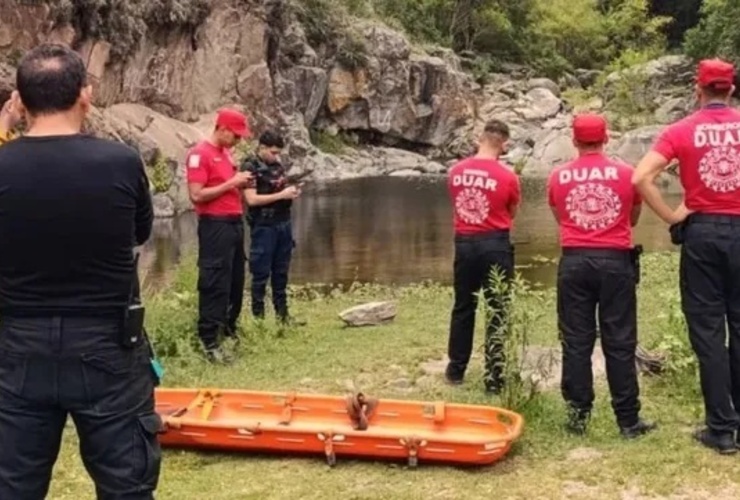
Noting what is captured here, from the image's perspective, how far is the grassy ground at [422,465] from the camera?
465 centimetres

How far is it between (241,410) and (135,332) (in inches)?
102

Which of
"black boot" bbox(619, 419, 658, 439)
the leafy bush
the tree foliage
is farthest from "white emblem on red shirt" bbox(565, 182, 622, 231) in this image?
the tree foliage

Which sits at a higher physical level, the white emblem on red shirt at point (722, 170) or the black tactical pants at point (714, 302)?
the white emblem on red shirt at point (722, 170)

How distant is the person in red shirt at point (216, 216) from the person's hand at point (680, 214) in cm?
344

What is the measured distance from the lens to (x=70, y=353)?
123 inches

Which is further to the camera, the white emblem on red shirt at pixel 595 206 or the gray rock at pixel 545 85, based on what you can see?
the gray rock at pixel 545 85

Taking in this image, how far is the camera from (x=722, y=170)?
4961 mm

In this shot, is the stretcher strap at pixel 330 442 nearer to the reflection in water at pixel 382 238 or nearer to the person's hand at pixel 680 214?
the person's hand at pixel 680 214

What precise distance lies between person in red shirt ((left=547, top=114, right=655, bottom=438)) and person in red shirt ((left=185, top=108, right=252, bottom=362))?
2882 millimetres

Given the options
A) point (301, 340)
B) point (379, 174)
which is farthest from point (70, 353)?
point (379, 174)

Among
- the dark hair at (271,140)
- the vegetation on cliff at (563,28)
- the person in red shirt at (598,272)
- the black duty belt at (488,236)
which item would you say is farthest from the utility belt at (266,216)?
the vegetation on cliff at (563,28)

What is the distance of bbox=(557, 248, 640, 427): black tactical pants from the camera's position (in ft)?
17.4

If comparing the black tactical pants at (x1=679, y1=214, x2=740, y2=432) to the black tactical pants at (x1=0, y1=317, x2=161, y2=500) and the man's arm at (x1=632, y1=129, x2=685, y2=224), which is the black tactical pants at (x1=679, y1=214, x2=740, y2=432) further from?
the black tactical pants at (x1=0, y1=317, x2=161, y2=500)

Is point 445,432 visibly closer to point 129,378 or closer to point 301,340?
point 129,378
